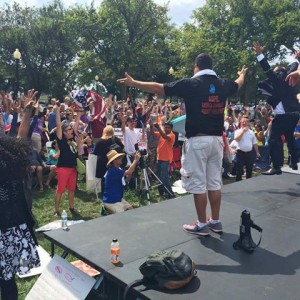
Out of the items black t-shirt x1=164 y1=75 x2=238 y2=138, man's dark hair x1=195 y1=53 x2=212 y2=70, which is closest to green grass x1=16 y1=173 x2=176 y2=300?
black t-shirt x1=164 y1=75 x2=238 y2=138

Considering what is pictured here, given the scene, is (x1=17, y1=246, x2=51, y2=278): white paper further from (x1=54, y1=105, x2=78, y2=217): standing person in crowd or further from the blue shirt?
(x1=54, y1=105, x2=78, y2=217): standing person in crowd

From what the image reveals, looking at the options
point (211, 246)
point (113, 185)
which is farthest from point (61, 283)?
point (113, 185)

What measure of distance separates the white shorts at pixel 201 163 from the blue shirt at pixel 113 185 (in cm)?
212

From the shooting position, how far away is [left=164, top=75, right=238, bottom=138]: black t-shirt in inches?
144

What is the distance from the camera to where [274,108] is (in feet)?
19.6

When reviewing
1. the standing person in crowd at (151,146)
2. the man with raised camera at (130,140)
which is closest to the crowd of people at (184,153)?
the man with raised camera at (130,140)

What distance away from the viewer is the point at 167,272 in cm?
290

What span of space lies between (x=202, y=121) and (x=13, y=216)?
205 cm

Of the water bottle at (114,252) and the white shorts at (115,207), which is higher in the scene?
the water bottle at (114,252)

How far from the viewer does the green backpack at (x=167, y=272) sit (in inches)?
114

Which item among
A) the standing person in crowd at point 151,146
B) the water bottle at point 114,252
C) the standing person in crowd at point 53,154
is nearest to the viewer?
the water bottle at point 114,252

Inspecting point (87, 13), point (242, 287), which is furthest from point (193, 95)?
point (87, 13)

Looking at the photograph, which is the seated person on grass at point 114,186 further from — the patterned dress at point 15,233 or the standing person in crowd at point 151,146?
the standing person in crowd at point 151,146

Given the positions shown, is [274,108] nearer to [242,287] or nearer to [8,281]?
[242,287]
